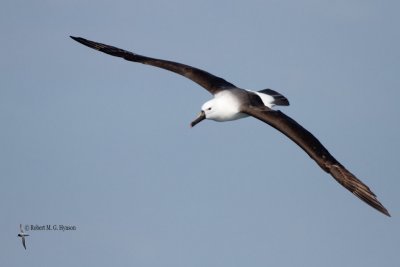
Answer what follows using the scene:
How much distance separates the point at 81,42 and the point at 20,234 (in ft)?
17.9

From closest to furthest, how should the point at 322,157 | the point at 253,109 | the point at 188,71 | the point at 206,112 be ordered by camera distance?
the point at 322,157
the point at 253,109
the point at 206,112
the point at 188,71

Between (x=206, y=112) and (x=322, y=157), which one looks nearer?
(x=322, y=157)

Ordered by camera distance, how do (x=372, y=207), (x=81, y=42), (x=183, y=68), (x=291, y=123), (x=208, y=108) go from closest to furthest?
(x=372, y=207)
(x=291, y=123)
(x=208, y=108)
(x=183, y=68)
(x=81, y=42)

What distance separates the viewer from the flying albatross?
16938mm

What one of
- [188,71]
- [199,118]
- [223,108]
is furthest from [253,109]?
[188,71]

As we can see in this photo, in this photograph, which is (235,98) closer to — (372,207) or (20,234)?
(372,207)

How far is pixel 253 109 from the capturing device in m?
18.2

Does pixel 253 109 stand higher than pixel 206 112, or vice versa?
pixel 206 112

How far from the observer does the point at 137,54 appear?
20.9m

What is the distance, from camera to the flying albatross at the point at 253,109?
55.6 ft

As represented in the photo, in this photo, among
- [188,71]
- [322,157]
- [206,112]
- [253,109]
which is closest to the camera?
[322,157]

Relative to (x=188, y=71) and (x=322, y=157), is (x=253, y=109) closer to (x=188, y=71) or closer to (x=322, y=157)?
(x=322, y=157)

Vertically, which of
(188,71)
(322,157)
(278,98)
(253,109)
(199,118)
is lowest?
(322,157)

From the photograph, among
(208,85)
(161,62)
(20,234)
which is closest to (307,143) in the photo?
(208,85)
